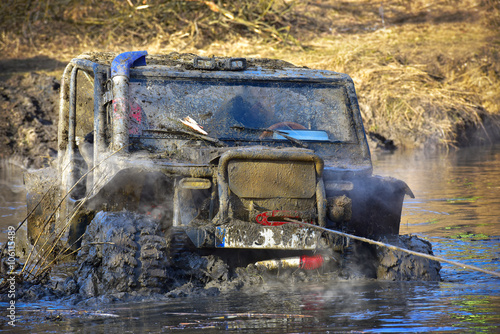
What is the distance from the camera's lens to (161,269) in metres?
4.39

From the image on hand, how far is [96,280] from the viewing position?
4.46 m

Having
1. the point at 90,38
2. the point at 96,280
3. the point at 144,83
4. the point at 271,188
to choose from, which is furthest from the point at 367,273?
the point at 90,38

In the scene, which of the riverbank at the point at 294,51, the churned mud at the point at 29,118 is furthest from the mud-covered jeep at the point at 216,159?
the riverbank at the point at 294,51

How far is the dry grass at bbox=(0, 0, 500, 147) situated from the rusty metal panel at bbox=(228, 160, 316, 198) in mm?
11161

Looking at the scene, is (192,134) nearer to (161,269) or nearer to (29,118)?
(161,269)

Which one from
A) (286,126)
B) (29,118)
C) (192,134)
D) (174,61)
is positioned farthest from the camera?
(29,118)

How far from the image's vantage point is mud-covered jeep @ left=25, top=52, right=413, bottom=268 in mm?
4531

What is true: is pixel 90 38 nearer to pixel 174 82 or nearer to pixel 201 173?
pixel 174 82

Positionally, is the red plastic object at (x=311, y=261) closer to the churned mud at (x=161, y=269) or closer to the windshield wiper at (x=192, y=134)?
Result: the churned mud at (x=161, y=269)

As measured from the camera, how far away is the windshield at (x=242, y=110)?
5461 mm

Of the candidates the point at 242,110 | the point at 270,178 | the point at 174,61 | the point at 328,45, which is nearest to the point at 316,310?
the point at 270,178

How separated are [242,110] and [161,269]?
1729 millimetres

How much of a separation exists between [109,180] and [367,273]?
1.95 meters

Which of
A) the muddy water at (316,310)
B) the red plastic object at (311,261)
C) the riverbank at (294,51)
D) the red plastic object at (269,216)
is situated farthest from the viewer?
the riverbank at (294,51)
